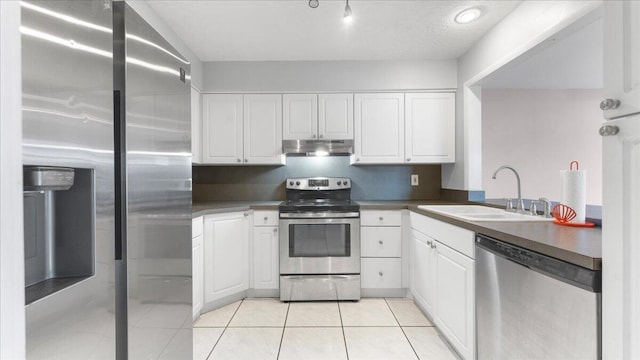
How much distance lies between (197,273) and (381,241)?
1.62m

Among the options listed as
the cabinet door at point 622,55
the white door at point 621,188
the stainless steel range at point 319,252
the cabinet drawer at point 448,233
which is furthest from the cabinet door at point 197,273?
the cabinet door at point 622,55

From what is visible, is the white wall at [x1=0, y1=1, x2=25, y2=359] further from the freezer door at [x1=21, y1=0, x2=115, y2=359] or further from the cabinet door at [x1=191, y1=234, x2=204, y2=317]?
the cabinet door at [x1=191, y1=234, x2=204, y2=317]

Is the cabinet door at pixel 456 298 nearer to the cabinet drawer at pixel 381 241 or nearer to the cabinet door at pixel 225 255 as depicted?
the cabinet drawer at pixel 381 241

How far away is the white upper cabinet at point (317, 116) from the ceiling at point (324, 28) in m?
0.40

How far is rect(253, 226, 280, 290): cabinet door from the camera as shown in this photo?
8.89 feet

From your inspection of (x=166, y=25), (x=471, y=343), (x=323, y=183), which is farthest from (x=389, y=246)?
(x=166, y=25)

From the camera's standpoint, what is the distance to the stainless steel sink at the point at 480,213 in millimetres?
1776

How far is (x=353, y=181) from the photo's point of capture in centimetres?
329

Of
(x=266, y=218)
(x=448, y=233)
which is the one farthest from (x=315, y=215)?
(x=448, y=233)

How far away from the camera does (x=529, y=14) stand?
6.17 ft

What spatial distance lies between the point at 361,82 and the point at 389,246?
5.48 feet

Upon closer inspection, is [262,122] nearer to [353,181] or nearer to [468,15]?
[353,181]

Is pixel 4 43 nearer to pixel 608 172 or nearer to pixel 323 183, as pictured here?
pixel 608 172

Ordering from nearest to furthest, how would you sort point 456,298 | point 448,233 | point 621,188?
point 621,188 < point 456,298 < point 448,233
